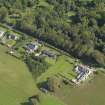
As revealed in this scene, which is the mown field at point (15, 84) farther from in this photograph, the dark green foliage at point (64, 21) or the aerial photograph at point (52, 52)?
the dark green foliage at point (64, 21)

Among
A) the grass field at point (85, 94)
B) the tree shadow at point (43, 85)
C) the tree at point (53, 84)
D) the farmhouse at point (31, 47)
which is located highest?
the farmhouse at point (31, 47)

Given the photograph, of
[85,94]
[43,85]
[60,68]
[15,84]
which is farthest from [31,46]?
[85,94]

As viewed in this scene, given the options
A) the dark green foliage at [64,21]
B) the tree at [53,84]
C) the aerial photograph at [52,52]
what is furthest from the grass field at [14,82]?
the dark green foliage at [64,21]

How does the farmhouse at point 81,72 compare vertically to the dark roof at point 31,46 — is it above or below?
below

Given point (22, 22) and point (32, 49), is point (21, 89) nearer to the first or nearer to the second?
point (32, 49)

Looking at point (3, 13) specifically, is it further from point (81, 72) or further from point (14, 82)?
point (81, 72)

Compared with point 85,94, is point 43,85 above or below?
above

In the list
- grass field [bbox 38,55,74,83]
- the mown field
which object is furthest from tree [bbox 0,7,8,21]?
grass field [bbox 38,55,74,83]
